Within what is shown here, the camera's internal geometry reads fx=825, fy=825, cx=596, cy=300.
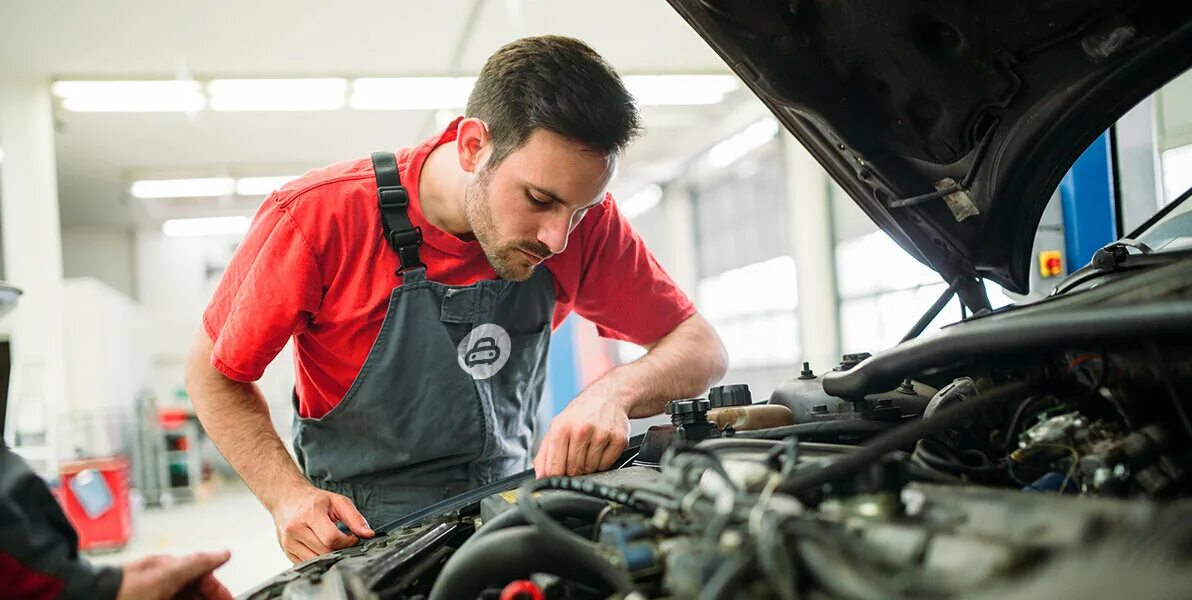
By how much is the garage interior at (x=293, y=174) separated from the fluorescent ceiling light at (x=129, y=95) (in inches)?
0.7

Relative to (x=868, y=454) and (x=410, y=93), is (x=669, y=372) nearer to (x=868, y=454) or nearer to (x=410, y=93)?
(x=868, y=454)

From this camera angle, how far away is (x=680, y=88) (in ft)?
21.6

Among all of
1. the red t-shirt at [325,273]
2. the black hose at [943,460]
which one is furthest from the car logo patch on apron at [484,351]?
the black hose at [943,460]

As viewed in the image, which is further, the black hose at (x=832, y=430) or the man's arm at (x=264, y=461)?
the man's arm at (x=264, y=461)

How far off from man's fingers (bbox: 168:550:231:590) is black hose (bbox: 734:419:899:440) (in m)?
0.59

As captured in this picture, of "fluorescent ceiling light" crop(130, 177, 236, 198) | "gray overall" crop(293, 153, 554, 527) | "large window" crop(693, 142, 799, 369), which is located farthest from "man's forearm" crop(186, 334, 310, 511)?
"fluorescent ceiling light" crop(130, 177, 236, 198)

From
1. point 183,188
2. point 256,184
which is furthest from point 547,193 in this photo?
point 183,188

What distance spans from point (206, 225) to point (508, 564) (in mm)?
10602

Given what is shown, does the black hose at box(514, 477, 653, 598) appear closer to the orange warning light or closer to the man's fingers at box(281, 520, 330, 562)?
the man's fingers at box(281, 520, 330, 562)

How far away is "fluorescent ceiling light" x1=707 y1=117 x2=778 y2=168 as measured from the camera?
704cm

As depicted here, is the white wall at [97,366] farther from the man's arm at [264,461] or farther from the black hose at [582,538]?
the black hose at [582,538]

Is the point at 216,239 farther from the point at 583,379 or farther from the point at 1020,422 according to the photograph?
the point at 1020,422

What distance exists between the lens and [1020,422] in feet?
2.52

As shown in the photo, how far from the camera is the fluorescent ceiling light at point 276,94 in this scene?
19.3 ft
